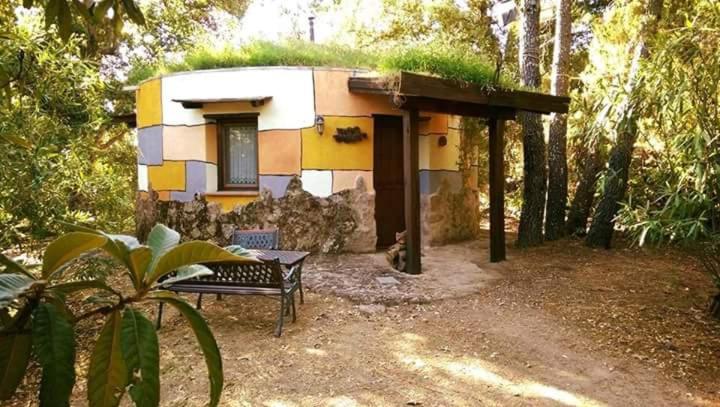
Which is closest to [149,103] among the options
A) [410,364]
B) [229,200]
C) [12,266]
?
[229,200]

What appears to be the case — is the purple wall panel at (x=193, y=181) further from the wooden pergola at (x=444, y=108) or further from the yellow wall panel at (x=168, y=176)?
the wooden pergola at (x=444, y=108)

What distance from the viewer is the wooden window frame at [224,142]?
6605 mm

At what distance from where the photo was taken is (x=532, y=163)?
701 cm

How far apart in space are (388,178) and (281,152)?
1582mm

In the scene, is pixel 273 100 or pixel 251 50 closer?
pixel 273 100

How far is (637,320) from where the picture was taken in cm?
400

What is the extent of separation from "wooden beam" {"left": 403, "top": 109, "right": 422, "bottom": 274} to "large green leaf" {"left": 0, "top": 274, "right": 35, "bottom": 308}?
Result: 4751mm

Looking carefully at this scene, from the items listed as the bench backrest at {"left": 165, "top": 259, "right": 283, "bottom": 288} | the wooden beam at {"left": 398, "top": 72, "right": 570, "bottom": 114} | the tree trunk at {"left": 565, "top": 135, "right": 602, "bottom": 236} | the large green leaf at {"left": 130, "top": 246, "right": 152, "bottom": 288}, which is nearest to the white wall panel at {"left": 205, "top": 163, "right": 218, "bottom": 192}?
the bench backrest at {"left": 165, "top": 259, "right": 283, "bottom": 288}

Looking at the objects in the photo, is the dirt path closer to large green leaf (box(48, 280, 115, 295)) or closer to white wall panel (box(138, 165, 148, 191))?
large green leaf (box(48, 280, 115, 295))

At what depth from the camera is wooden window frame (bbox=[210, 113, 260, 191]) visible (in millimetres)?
6605

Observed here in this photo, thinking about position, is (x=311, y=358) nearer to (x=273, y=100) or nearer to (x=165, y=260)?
(x=165, y=260)

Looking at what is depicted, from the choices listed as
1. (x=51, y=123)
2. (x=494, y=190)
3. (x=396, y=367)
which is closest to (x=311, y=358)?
(x=396, y=367)

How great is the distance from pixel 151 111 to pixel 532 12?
571 centimetres

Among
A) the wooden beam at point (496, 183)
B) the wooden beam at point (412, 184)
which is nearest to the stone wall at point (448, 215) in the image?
the wooden beam at point (496, 183)
